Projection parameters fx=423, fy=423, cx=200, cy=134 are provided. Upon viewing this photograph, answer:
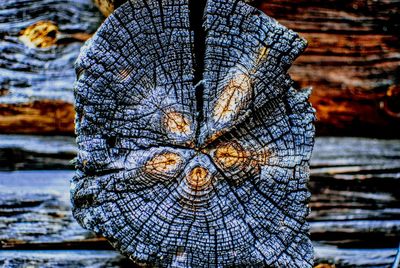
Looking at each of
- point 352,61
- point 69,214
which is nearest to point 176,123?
point 69,214

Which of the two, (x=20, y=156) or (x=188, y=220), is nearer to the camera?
(x=188, y=220)

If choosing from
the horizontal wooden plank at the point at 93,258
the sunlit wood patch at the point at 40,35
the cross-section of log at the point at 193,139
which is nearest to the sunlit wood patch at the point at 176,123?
the cross-section of log at the point at 193,139

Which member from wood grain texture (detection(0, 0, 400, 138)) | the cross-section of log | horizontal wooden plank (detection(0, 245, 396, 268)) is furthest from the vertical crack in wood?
horizontal wooden plank (detection(0, 245, 396, 268))

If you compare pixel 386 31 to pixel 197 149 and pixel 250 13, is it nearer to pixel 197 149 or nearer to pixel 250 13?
pixel 250 13

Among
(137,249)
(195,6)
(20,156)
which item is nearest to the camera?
(137,249)

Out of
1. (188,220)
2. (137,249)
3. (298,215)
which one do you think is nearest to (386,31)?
(298,215)

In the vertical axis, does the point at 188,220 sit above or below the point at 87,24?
below

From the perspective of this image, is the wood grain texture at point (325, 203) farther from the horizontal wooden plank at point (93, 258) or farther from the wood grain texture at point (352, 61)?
the wood grain texture at point (352, 61)
